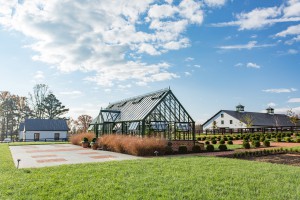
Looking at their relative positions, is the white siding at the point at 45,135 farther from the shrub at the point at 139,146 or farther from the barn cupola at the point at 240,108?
the barn cupola at the point at 240,108

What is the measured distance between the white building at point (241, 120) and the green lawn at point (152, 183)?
45.5 metres

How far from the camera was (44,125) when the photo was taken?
158 ft

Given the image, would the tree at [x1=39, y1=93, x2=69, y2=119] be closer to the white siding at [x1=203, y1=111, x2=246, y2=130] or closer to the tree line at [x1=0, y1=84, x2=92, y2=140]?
the tree line at [x1=0, y1=84, x2=92, y2=140]

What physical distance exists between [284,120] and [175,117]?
5170 centimetres

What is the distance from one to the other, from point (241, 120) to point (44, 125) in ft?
136

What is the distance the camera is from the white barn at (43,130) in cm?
4620

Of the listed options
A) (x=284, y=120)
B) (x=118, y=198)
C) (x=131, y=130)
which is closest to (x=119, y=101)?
(x=131, y=130)

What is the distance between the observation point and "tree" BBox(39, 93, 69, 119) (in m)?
59.0

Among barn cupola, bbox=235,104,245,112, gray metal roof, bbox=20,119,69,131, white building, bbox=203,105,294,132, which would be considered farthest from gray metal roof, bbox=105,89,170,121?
barn cupola, bbox=235,104,245,112

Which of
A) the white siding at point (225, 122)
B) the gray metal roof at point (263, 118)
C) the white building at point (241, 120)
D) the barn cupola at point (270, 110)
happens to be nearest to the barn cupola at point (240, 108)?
the white building at point (241, 120)

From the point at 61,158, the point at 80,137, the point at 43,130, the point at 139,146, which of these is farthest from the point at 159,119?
the point at 43,130

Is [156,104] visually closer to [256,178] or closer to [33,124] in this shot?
[256,178]

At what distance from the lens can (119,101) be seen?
32812 mm

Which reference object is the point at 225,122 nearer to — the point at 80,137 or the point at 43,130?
the point at 80,137
